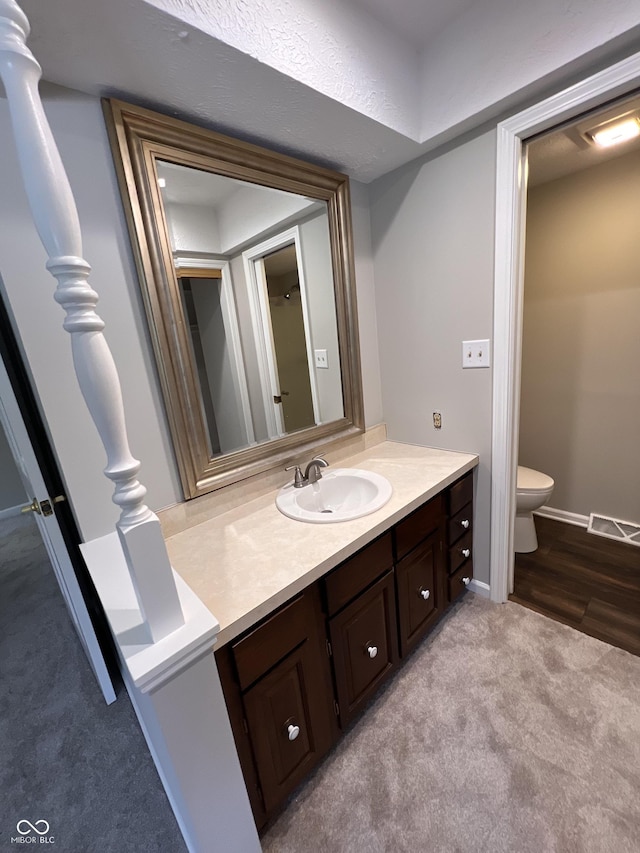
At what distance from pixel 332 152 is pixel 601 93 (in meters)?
0.86

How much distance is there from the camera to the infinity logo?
1.05 meters

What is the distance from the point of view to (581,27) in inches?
39.0

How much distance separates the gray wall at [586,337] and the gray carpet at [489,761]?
1.11m

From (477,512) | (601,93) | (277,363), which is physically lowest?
(477,512)

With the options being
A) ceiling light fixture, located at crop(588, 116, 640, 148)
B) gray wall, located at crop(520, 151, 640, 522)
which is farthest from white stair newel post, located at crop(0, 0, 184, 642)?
gray wall, located at crop(520, 151, 640, 522)

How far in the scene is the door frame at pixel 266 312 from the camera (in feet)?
4.50

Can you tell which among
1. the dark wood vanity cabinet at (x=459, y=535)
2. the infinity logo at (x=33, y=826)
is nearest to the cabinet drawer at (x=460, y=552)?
the dark wood vanity cabinet at (x=459, y=535)

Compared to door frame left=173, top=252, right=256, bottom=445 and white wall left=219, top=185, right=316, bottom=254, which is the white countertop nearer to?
door frame left=173, top=252, right=256, bottom=445

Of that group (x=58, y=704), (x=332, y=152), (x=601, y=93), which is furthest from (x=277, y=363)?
(x=58, y=704)

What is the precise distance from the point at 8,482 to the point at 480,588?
4.07m

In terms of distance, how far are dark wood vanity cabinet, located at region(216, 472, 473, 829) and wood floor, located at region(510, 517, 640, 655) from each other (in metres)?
0.65

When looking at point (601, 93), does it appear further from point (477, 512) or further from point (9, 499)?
point (9, 499)

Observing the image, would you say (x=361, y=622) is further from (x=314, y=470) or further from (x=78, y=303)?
(x=78, y=303)

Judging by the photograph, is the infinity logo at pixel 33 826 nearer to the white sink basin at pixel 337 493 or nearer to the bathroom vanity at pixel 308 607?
the bathroom vanity at pixel 308 607
